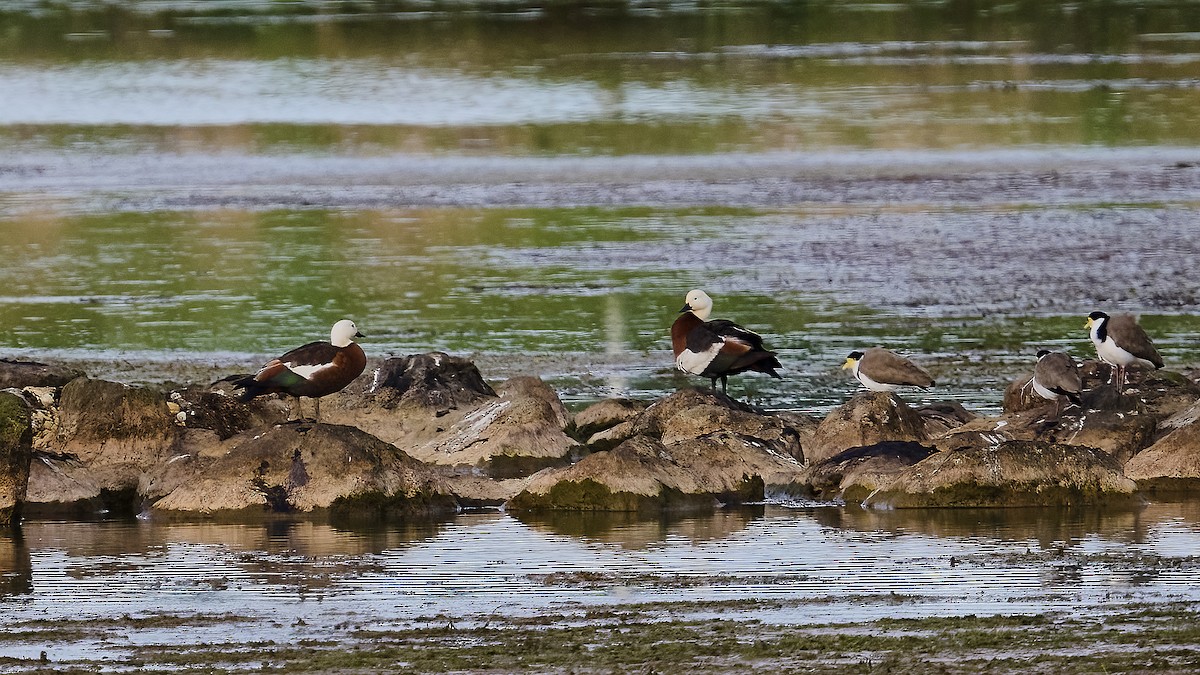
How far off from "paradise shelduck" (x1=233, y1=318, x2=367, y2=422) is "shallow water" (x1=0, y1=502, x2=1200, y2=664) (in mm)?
1601

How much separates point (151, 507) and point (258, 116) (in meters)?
23.1

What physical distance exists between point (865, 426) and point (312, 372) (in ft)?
11.5

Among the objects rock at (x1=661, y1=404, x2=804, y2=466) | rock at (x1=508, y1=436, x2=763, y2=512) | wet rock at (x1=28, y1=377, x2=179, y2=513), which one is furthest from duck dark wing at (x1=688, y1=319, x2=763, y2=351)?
wet rock at (x1=28, y1=377, x2=179, y2=513)

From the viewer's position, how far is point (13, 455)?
42.8 feet

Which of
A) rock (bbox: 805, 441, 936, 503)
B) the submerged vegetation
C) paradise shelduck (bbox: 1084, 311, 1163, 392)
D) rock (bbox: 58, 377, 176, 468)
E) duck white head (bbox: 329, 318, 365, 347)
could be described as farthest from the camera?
paradise shelduck (bbox: 1084, 311, 1163, 392)

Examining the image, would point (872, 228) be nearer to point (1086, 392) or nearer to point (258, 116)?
point (1086, 392)

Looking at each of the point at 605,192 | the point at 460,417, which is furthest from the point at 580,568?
the point at 605,192

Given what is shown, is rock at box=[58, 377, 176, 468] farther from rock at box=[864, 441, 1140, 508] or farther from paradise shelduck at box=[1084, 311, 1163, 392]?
paradise shelduck at box=[1084, 311, 1163, 392]

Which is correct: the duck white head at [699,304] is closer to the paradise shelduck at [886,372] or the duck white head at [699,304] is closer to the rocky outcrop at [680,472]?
the paradise shelduck at [886,372]

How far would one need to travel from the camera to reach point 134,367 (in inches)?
730

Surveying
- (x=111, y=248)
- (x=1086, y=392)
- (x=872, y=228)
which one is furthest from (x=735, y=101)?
(x=1086, y=392)

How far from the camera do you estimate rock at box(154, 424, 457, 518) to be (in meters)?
13.1

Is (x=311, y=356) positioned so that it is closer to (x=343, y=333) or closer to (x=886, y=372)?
(x=343, y=333)

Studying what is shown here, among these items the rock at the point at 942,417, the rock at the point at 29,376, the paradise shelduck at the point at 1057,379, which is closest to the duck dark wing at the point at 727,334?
the rock at the point at 942,417
